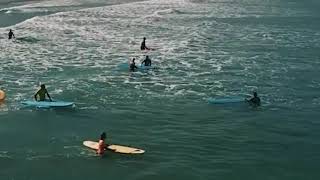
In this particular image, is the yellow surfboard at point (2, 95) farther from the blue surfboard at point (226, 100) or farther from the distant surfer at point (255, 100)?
the distant surfer at point (255, 100)

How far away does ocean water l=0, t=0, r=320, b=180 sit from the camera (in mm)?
27078

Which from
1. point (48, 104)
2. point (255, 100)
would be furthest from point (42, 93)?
point (255, 100)

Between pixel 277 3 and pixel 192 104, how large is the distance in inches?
2994

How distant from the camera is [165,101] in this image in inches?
1481

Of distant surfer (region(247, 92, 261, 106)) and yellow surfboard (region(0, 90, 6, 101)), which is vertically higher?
yellow surfboard (region(0, 90, 6, 101))

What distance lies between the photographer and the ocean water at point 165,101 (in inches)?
1066

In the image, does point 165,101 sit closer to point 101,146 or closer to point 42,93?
point 42,93

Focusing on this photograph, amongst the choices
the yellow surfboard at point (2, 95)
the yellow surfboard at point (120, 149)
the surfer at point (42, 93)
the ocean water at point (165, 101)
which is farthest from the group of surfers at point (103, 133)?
the yellow surfboard at point (2, 95)

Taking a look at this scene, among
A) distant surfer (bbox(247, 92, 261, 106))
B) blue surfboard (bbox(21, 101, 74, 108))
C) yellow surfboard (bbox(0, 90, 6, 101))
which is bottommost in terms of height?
distant surfer (bbox(247, 92, 261, 106))

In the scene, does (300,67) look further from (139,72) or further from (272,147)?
(272,147)

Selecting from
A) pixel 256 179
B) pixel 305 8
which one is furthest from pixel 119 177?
pixel 305 8

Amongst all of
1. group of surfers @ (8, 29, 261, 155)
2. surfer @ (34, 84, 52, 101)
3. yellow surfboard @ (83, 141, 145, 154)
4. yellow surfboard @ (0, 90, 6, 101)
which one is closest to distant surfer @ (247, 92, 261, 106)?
group of surfers @ (8, 29, 261, 155)

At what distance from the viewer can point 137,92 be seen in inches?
1560

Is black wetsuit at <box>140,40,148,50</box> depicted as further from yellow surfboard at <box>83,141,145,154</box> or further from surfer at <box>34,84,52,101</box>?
yellow surfboard at <box>83,141,145,154</box>
